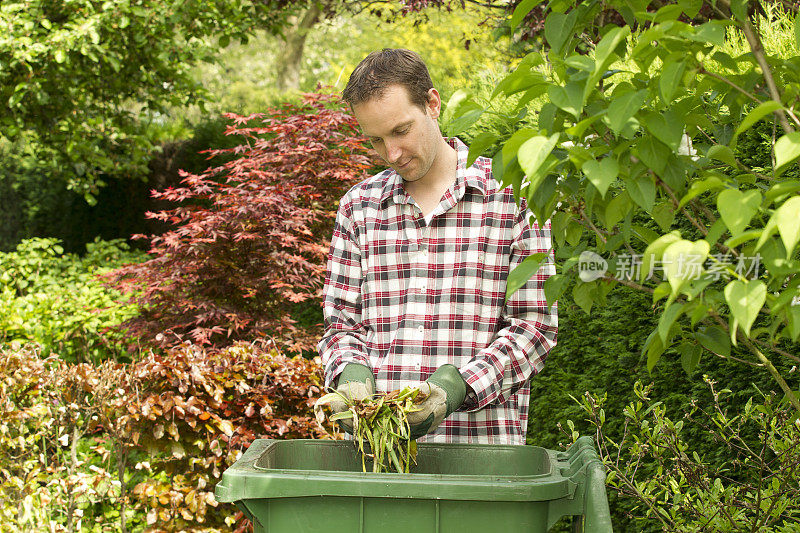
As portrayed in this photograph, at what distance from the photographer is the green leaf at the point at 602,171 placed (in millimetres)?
1023

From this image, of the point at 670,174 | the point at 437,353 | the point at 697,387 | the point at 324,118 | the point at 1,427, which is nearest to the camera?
the point at 670,174

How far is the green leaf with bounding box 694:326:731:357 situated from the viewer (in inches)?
53.1

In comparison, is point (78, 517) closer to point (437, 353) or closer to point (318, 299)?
point (318, 299)

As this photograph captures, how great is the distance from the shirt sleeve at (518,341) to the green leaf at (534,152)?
0.84 metres

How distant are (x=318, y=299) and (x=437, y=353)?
132 inches

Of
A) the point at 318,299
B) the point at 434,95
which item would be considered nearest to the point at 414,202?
the point at 434,95

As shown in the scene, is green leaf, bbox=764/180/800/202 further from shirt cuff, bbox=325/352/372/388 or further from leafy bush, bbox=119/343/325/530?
leafy bush, bbox=119/343/325/530

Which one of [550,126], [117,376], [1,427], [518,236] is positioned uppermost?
[550,126]

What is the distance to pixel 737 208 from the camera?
924 mm

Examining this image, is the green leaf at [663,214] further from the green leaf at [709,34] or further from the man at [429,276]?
A: the man at [429,276]

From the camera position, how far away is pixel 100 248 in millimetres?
8672

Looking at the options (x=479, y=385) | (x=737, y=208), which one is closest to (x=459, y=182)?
(x=479, y=385)

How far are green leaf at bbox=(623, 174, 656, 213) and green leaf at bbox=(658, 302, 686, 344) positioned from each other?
6.6 inches

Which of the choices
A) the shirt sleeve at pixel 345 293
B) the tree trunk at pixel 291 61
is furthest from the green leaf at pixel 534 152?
the tree trunk at pixel 291 61
